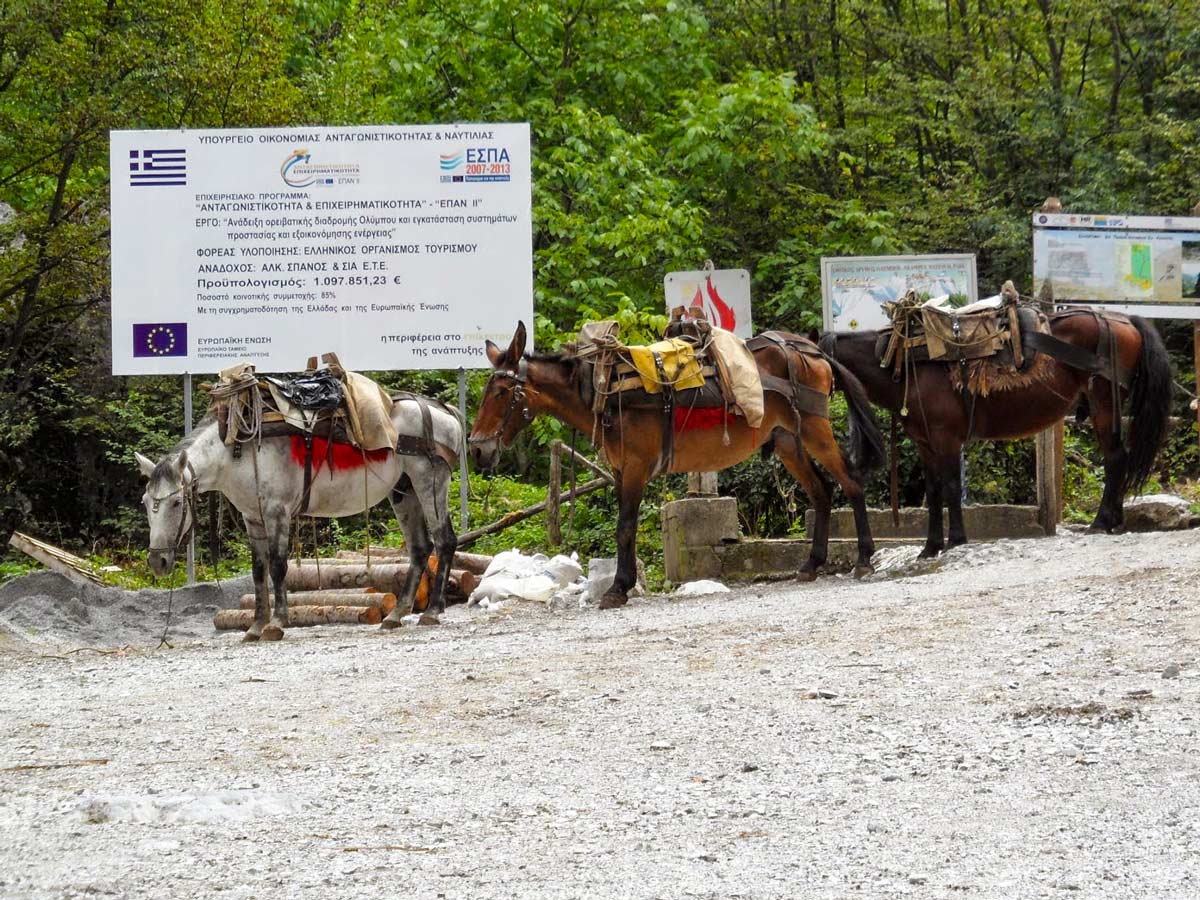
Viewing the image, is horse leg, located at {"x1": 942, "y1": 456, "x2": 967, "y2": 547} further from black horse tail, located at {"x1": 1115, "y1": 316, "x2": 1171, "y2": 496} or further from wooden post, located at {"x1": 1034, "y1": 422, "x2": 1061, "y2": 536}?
black horse tail, located at {"x1": 1115, "y1": 316, "x2": 1171, "y2": 496}

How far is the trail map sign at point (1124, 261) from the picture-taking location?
14.2m

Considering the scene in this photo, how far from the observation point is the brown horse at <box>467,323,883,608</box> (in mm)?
12219

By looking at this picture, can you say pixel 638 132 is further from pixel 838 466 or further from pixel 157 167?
pixel 838 466

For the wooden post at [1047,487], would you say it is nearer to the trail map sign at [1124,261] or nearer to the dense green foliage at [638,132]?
the trail map sign at [1124,261]

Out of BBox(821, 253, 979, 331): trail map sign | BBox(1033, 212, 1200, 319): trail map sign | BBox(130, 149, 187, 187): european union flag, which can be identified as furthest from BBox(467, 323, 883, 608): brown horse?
BBox(130, 149, 187, 187): european union flag

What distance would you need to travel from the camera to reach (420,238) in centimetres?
1591

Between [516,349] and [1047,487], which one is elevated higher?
[516,349]

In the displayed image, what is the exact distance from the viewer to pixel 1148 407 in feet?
43.8

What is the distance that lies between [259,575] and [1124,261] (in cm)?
789

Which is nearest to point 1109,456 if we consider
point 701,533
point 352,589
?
point 701,533

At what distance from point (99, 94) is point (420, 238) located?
5.65 meters

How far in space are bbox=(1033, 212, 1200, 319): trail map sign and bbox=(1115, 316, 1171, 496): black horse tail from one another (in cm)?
90

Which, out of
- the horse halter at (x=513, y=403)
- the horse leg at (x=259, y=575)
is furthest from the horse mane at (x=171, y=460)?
the horse halter at (x=513, y=403)

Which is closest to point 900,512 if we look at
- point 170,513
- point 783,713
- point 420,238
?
point 420,238
